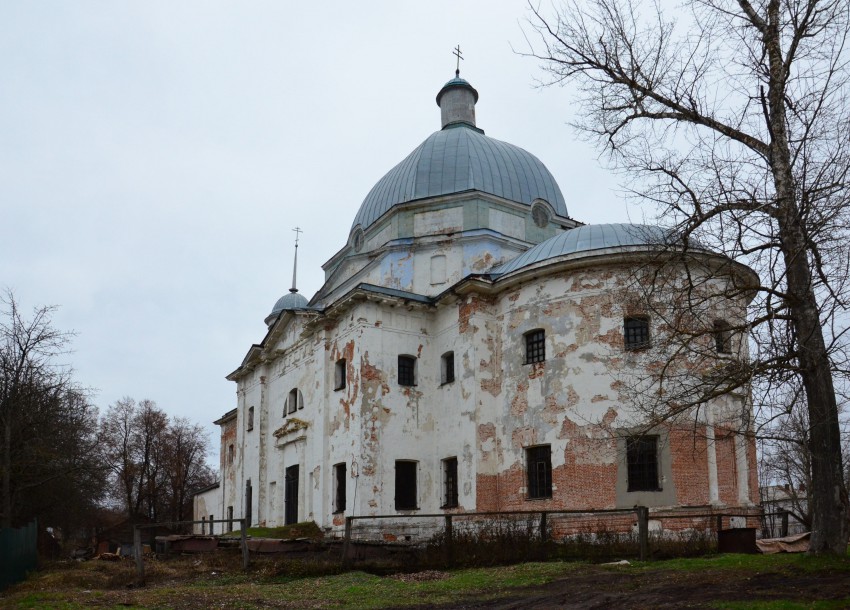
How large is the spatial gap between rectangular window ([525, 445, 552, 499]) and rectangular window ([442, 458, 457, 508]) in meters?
2.78

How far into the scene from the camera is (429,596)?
1195 centimetres

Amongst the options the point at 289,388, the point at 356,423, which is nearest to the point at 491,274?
the point at 356,423

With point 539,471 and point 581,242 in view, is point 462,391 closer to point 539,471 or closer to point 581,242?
point 539,471

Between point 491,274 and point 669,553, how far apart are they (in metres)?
11.4

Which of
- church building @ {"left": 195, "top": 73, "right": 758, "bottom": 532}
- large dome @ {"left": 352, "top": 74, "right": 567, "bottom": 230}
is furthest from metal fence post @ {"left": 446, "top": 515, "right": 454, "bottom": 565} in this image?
large dome @ {"left": 352, "top": 74, "right": 567, "bottom": 230}

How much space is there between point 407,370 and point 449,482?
3714mm

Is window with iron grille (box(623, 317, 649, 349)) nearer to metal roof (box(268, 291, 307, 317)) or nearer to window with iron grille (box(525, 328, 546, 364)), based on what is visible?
window with iron grille (box(525, 328, 546, 364))

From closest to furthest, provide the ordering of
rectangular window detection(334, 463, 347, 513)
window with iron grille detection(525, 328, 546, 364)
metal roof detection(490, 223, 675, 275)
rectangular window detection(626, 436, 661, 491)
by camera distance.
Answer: rectangular window detection(626, 436, 661, 491)
metal roof detection(490, 223, 675, 275)
window with iron grille detection(525, 328, 546, 364)
rectangular window detection(334, 463, 347, 513)

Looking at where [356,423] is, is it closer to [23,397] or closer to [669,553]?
[669,553]

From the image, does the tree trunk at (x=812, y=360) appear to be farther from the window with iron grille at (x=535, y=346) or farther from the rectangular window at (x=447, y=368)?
the rectangular window at (x=447, y=368)

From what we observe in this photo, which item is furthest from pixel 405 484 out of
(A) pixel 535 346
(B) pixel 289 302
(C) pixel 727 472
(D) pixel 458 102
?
(B) pixel 289 302

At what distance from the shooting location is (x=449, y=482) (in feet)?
79.2

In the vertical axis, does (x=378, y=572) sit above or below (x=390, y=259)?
below

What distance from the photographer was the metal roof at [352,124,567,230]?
28578 mm
